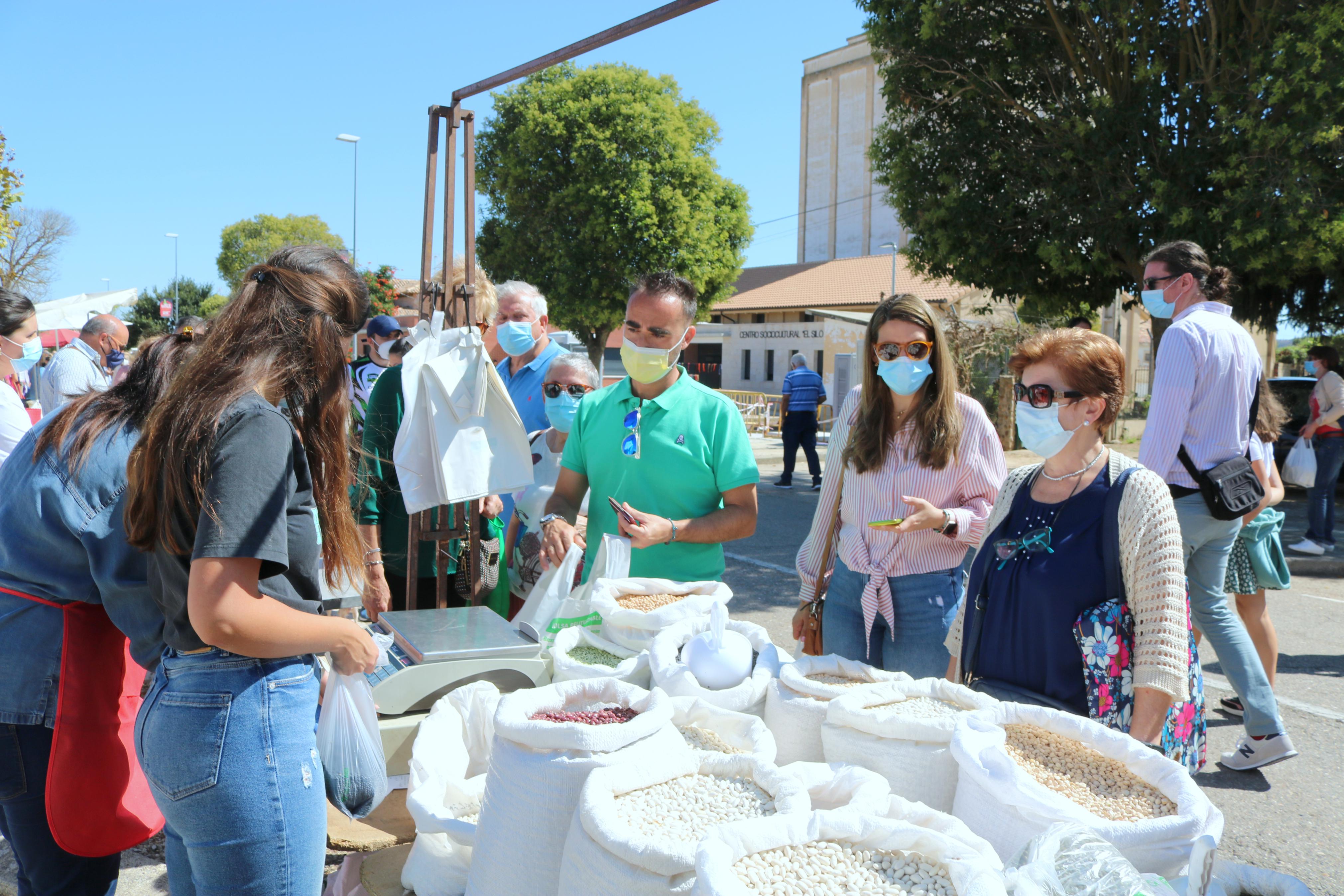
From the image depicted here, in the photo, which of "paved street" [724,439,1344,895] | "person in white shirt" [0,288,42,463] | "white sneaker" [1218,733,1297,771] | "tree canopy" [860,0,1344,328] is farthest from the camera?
"tree canopy" [860,0,1344,328]

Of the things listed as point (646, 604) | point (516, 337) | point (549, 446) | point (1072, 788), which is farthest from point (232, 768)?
point (516, 337)

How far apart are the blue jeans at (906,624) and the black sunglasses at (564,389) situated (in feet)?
5.62

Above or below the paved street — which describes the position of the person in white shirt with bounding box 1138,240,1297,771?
above

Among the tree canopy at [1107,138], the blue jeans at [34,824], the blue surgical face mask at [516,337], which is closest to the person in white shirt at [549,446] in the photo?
the blue surgical face mask at [516,337]

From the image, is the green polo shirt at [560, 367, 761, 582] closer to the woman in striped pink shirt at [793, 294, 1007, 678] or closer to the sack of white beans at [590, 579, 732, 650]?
the sack of white beans at [590, 579, 732, 650]

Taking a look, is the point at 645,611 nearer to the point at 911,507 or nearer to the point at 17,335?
the point at 911,507

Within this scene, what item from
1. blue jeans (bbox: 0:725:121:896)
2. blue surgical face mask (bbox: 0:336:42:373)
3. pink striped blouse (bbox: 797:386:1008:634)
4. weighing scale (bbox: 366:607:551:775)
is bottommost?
blue jeans (bbox: 0:725:121:896)

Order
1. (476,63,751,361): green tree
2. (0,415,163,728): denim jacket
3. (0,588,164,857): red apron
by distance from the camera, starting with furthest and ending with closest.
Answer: (476,63,751,361): green tree < (0,588,164,857): red apron < (0,415,163,728): denim jacket

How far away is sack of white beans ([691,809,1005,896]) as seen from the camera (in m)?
1.24

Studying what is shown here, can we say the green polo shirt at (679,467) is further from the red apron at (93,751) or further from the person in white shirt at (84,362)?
the person in white shirt at (84,362)

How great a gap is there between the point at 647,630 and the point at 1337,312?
14199 millimetres

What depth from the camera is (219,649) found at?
161 cm

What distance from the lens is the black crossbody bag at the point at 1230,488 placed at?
3568 mm

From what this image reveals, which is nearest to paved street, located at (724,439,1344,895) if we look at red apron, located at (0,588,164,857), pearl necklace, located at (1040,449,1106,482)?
pearl necklace, located at (1040,449,1106,482)
